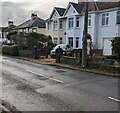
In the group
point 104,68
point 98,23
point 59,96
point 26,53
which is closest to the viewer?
point 59,96

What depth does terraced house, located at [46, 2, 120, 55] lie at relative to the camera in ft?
101

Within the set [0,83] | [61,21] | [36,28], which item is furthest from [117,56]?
[36,28]

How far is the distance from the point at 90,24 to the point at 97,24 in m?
1.32

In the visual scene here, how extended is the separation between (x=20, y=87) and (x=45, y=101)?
3092mm

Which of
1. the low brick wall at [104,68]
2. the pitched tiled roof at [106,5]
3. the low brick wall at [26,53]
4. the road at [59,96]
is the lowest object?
the road at [59,96]

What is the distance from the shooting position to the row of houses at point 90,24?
31.1m

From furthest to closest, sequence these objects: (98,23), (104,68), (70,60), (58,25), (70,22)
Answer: (58,25)
(70,22)
(98,23)
(70,60)
(104,68)

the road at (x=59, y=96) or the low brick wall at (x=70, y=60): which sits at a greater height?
the low brick wall at (x=70, y=60)

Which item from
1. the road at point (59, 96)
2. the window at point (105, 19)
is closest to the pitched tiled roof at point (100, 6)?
the window at point (105, 19)

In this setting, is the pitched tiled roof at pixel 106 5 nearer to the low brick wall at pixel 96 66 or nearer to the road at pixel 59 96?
the low brick wall at pixel 96 66

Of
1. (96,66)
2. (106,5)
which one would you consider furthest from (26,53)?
(96,66)

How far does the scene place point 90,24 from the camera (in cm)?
3456

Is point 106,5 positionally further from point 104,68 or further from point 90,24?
point 104,68

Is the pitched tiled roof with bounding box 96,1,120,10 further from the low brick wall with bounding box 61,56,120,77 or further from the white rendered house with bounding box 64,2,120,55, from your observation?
the low brick wall with bounding box 61,56,120,77
